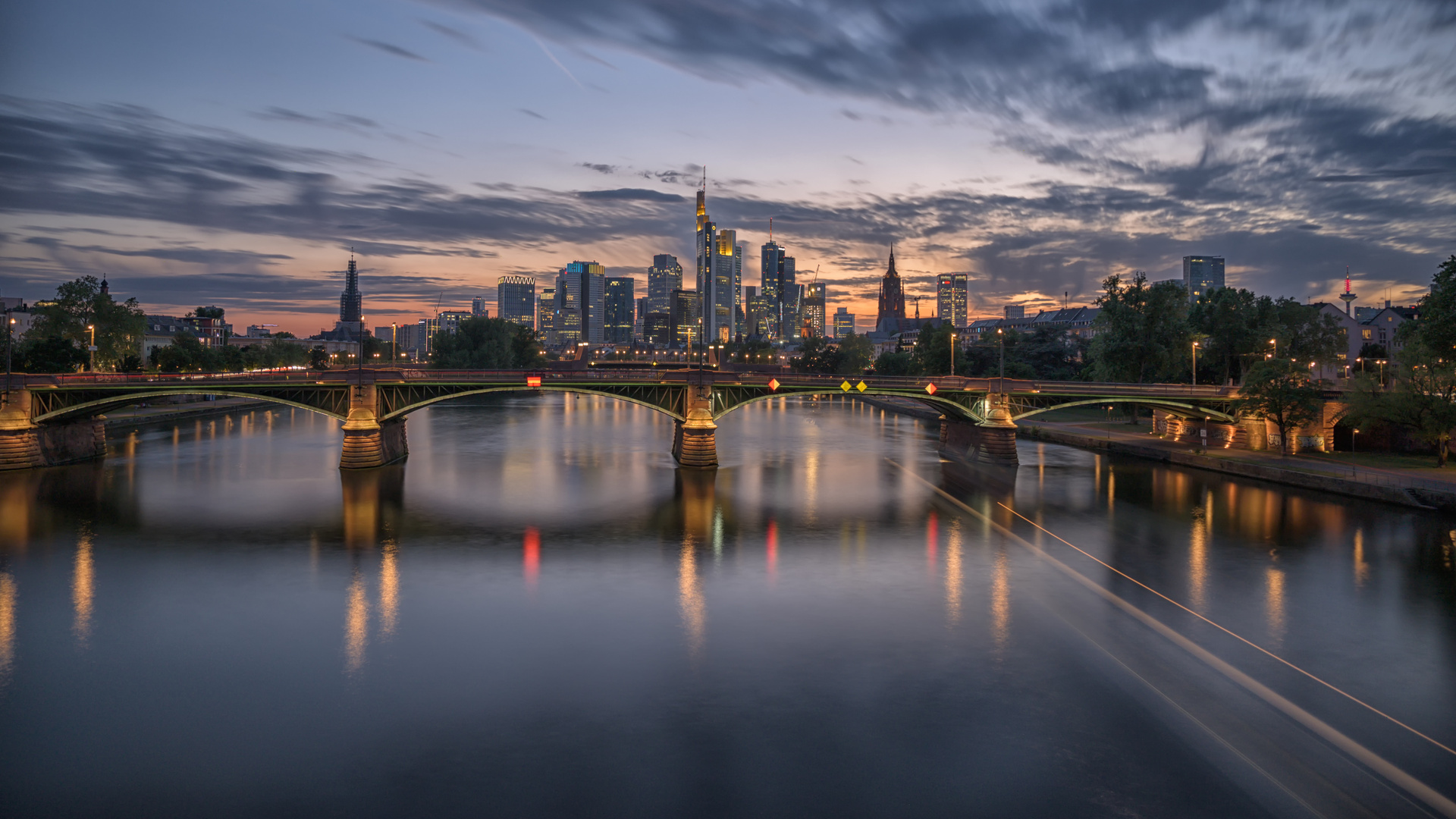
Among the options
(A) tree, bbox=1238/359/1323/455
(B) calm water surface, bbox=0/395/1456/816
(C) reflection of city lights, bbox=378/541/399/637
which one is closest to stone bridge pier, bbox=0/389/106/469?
(B) calm water surface, bbox=0/395/1456/816

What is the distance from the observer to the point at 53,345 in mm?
94562

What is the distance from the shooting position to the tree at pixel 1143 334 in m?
94.5

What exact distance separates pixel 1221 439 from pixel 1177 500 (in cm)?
2807

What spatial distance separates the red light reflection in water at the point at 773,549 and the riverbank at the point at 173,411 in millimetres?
89565

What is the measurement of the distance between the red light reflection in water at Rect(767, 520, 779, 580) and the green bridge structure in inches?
846

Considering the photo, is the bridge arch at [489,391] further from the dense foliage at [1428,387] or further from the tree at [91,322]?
the tree at [91,322]

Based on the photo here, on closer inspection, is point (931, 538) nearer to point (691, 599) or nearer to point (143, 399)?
point (691, 599)

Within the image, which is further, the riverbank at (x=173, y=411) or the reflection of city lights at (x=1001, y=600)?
the riverbank at (x=173, y=411)

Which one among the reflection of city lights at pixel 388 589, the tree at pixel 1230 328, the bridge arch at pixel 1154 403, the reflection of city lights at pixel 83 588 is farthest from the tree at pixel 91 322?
the tree at pixel 1230 328

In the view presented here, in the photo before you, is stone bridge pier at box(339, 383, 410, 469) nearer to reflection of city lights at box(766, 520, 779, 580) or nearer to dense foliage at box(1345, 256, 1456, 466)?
reflection of city lights at box(766, 520, 779, 580)

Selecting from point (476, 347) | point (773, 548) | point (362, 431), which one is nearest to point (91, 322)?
point (476, 347)

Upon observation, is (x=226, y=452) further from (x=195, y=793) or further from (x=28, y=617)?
(x=195, y=793)

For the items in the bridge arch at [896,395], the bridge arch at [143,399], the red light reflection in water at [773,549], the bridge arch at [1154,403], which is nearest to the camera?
the red light reflection in water at [773,549]

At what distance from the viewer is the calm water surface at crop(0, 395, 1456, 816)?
17.9 meters
